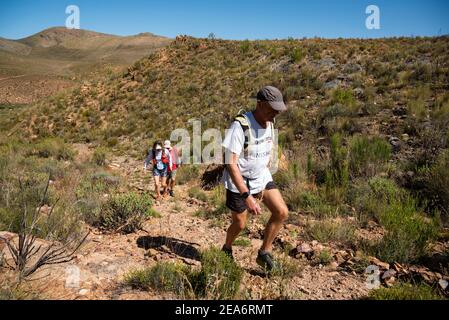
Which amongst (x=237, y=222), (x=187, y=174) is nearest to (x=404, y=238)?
(x=237, y=222)

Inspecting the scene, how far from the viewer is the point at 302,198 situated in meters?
5.90

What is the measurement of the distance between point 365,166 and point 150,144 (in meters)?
9.40

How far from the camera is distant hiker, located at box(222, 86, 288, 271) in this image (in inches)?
126

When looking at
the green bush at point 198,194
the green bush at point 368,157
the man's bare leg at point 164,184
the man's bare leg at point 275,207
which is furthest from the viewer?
the man's bare leg at point 164,184

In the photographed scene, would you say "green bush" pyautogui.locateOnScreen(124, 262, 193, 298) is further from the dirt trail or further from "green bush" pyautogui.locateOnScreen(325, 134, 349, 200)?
"green bush" pyautogui.locateOnScreen(325, 134, 349, 200)

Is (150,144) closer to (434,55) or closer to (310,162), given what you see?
(310,162)

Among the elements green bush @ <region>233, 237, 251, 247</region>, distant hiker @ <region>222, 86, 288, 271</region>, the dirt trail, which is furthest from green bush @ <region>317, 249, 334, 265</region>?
green bush @ <region>233, 237, 251, 247</region>

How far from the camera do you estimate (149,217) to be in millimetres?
5680

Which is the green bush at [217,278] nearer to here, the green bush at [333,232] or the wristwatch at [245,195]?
A: the wristwatch at [245,195]

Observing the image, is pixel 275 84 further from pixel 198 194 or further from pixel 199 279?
pixel 199 279

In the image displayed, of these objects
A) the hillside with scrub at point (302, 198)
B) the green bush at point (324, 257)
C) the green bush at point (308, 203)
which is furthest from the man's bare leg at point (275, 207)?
the green bush at point (308, 203)

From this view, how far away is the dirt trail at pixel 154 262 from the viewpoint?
3.19 meters

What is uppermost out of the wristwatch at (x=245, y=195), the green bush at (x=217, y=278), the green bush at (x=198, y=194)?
the wristwatch at (x=245, y=195)

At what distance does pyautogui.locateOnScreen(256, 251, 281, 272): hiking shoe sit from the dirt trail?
111 mm
